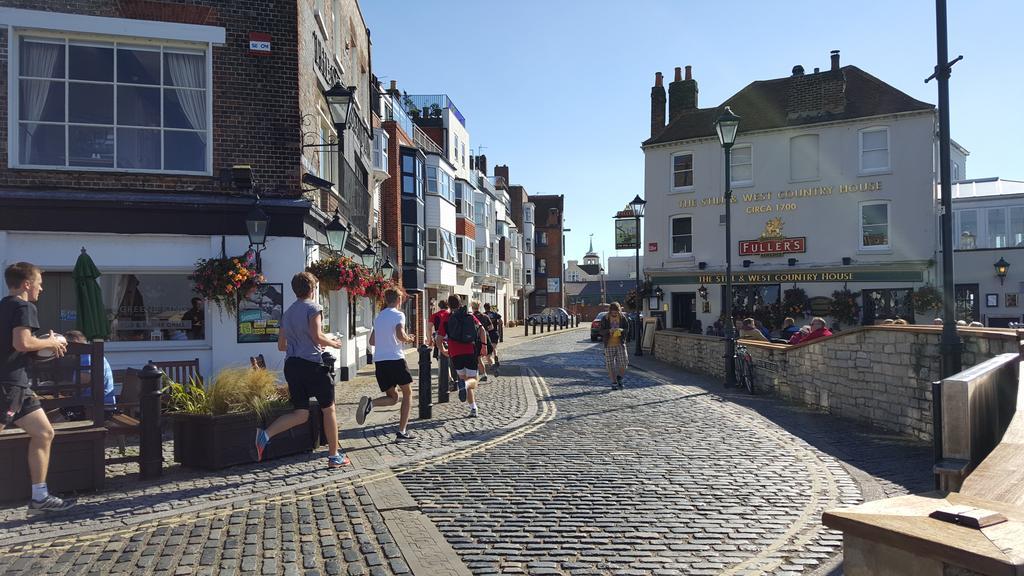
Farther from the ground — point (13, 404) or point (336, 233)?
point (336, 233)

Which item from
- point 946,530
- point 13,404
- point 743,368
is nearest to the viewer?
point 946,530

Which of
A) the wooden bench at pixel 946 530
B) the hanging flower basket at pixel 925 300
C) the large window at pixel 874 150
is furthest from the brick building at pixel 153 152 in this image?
the large window at pixel 874 150

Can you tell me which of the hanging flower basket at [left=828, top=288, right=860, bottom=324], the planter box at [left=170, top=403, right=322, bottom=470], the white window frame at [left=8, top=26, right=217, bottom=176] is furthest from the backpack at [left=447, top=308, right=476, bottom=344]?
the hanging flower basket at [left=828, top=288, right=860, bottom=324]

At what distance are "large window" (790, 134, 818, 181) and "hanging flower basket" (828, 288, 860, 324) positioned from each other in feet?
15.8

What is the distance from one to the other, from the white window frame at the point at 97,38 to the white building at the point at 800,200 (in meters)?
22.1

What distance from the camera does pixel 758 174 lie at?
30.2 m

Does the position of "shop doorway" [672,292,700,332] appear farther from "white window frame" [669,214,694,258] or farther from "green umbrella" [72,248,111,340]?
"green umbrella" [72,248,111,340]

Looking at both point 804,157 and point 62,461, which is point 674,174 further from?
point 62,461

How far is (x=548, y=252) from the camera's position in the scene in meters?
86.9

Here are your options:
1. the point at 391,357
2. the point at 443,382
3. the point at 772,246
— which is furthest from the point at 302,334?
the point at 772,246

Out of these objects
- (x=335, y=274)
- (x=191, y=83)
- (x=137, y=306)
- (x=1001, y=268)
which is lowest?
(x=137, y=306)

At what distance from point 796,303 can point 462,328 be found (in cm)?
2033

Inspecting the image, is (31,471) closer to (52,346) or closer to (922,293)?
(52,346)

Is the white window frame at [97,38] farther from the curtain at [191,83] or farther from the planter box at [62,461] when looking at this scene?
the planter box at [62,461]
